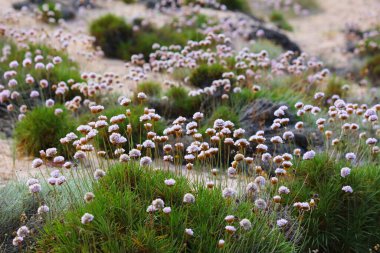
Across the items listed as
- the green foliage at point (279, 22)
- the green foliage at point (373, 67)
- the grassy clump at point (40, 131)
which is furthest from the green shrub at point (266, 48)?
the grassy clump at point (40, 131)

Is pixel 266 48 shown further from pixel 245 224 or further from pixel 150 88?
pixel 245 224

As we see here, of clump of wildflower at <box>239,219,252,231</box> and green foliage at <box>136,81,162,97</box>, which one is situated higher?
clump of wildflower at <box>239,219,252,231</box>

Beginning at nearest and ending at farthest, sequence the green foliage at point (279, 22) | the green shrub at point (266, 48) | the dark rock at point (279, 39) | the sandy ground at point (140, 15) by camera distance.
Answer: the sandy ground at point (140, 15) < the green shrub at point (266, 48) < the dark rock at point (279, 39) < the green foliage at point (279, 22)

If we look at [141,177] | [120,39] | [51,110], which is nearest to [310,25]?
[120,39]

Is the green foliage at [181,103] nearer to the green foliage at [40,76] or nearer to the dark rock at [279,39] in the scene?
the green foliage at [40,76]

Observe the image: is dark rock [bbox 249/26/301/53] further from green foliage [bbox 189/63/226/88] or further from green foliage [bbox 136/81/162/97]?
green foliage [bbox 136/81/162/97]

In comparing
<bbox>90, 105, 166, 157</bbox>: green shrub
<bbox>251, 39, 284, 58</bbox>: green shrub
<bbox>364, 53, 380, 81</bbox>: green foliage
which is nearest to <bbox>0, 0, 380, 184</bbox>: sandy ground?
<bbox>90, 105, 166, 157</bbox>: green shrub
